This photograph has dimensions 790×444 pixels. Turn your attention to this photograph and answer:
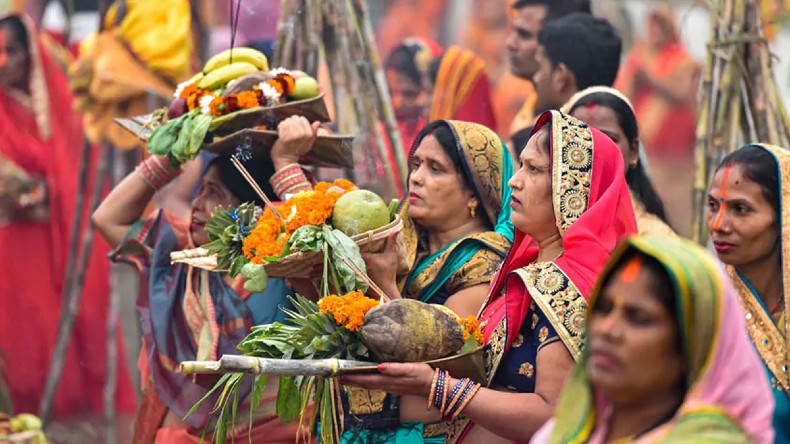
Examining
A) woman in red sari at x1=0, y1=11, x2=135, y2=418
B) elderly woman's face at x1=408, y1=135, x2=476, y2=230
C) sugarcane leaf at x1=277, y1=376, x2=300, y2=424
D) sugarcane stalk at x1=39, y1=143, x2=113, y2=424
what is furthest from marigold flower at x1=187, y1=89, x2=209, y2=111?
woman in red sari at x1=0, y1=11, x2=135, y2=418

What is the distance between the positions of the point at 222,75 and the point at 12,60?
14.6 ft

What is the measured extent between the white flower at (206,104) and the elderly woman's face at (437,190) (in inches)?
33.2

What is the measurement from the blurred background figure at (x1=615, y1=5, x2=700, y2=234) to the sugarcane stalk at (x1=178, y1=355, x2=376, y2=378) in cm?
1030

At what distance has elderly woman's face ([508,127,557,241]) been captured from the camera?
11.6 feet

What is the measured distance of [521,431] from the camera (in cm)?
325

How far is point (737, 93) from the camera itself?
5496 mm

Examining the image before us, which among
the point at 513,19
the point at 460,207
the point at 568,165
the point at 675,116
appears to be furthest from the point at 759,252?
the point at 675,116

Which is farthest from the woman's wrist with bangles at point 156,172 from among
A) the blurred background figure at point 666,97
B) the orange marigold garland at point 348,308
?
the blurred background figure at point 666,97

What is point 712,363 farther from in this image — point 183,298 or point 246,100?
point 183,298

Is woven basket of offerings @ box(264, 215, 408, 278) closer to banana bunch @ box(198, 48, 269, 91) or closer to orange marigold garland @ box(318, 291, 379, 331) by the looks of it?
orange marigold garland @ box(318, 291, 379, 331)

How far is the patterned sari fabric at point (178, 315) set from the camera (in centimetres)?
467

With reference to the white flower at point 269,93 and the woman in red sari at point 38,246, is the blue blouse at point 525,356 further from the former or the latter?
the woman in red sari at point 38,246

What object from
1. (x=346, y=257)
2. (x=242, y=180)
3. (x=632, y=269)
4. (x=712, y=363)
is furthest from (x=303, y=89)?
(x=712, y=363)

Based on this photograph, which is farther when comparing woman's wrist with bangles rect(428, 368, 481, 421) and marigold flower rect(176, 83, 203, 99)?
marigold flower rect(176, 83, 203, 99)
